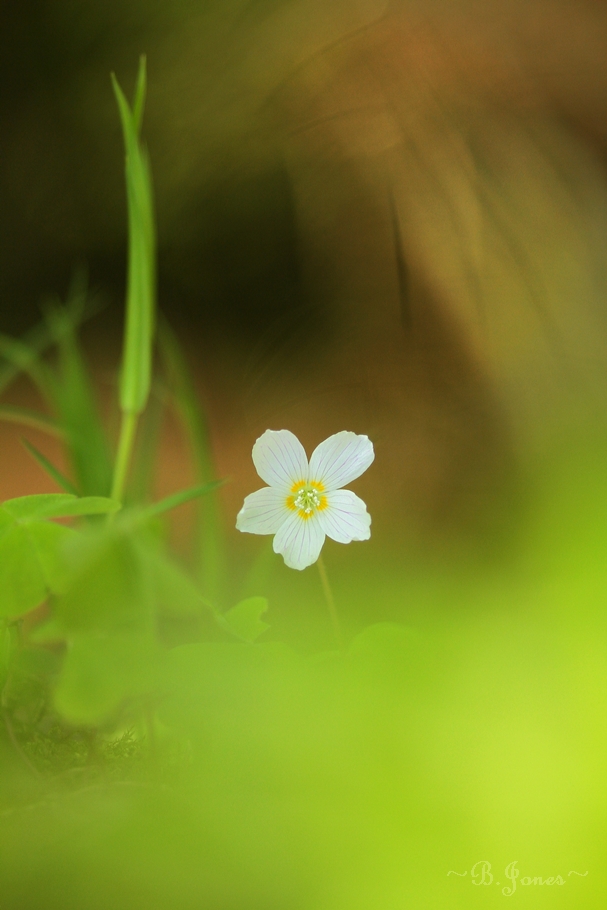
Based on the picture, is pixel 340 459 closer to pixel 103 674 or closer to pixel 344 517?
pixel 344 517

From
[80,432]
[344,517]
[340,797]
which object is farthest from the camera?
[80,432]

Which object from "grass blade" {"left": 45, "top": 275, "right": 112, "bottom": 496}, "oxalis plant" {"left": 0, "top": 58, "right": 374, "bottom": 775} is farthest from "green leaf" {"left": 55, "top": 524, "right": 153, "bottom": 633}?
"grass blade" {"left": 45, "top": 275, "right": 112, "bottom": 496}

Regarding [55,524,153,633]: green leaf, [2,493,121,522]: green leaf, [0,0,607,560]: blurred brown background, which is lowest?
[55,524,153,633]: green leaf

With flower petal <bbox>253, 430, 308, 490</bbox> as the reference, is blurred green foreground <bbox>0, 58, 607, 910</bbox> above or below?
below

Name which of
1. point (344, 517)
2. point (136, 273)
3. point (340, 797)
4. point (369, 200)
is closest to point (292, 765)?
point (340, 797)

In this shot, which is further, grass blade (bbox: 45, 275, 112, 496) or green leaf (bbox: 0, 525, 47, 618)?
grass blade (bbox: 45, 275, 112, 496)

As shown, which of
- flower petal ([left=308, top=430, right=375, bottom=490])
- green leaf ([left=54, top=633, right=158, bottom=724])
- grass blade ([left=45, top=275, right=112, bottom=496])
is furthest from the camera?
grass blade ([left=45, top=275, right=112, bottom=496])

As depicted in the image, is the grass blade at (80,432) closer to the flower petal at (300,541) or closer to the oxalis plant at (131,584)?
the oxalis plant at (131,584)

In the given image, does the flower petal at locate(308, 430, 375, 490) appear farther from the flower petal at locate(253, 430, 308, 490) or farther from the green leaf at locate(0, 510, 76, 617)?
the green leaf at locate(0, 510, 76, 617)
